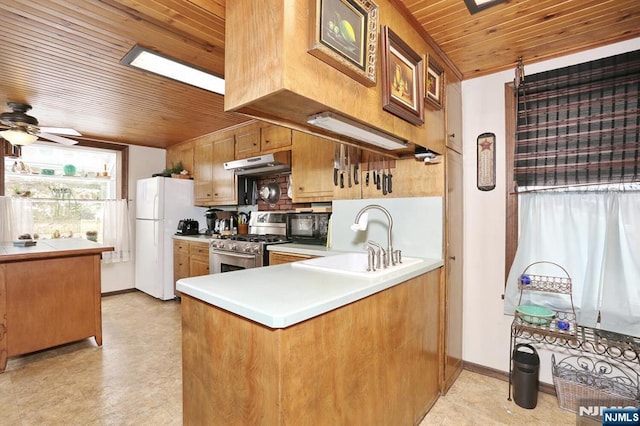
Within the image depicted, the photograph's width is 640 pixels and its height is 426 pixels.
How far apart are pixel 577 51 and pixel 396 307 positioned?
7.20ft

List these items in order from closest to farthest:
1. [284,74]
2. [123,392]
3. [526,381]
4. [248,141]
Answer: [284,74], [526,381], [123,392], [248,141]

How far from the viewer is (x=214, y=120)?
3.78m

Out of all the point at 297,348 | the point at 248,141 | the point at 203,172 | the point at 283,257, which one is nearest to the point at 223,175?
the point at 203,172

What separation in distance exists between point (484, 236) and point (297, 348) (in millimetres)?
2067

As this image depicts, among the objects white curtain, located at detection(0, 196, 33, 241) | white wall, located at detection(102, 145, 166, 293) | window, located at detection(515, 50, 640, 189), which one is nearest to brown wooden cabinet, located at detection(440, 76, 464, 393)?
window, located at detection(515, 50, 640, 189)

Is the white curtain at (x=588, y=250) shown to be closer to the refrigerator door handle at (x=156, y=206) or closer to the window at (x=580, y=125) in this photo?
the window at (x=580, y=125)

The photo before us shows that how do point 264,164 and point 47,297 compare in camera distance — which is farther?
point 264,164

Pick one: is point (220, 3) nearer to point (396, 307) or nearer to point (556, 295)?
point (396, 307)

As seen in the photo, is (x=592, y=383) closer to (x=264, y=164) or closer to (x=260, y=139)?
(x=264, y=164)

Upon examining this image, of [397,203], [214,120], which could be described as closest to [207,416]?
[397,203]

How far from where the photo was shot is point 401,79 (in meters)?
1.57

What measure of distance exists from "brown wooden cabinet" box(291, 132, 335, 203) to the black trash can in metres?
1.91

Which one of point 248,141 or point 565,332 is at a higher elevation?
point 248,141

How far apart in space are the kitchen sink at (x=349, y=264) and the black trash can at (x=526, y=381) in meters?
0.99
